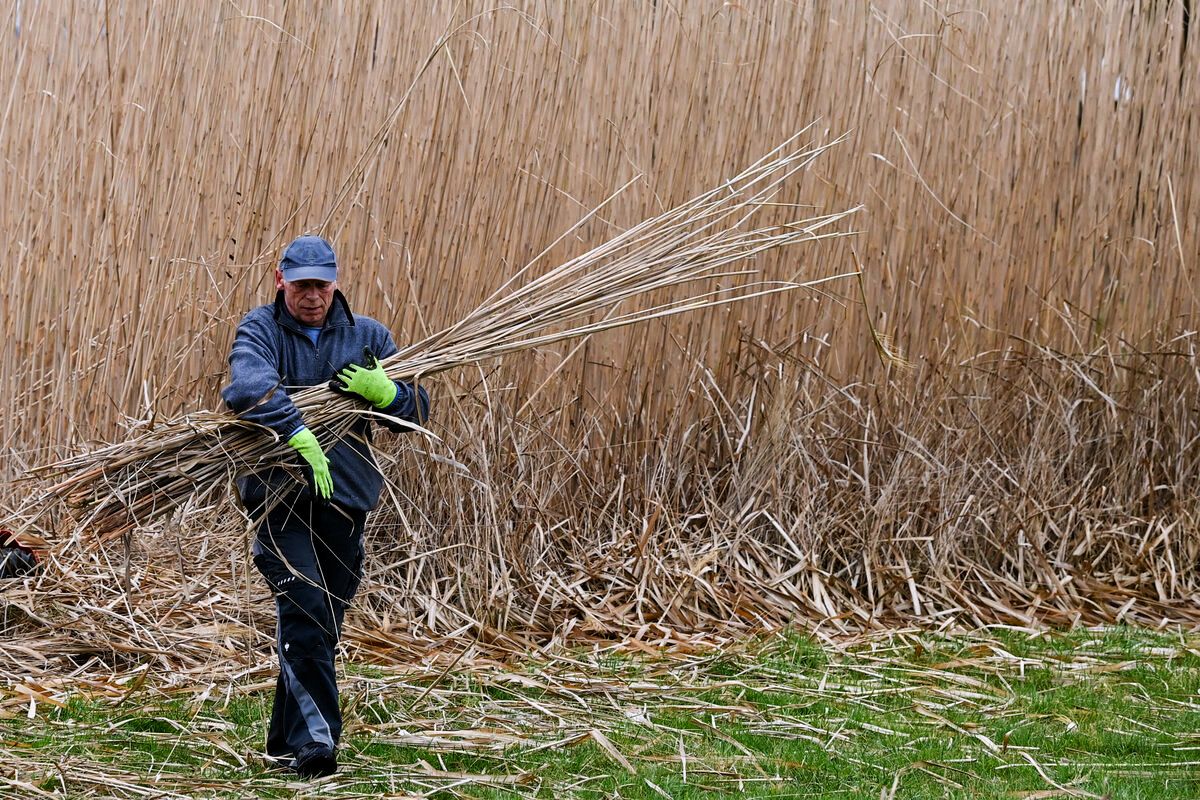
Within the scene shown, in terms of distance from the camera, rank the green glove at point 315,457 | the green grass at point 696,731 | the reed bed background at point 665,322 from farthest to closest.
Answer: the reed bed background at point 665,322
the green grass at point 696,731
the green glove at point 315,457

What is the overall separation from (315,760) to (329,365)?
2.92 ft

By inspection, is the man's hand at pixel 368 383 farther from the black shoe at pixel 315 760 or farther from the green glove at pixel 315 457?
the black shoe at pixel 315 760

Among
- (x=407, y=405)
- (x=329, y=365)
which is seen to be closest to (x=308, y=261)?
(x=329, y=365)

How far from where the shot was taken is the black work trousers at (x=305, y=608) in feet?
9.59

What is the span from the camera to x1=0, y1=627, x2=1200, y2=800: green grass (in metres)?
2.91

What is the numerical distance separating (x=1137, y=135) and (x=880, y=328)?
1.41 meters

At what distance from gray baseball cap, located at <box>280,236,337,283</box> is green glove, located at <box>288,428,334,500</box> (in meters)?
0.37

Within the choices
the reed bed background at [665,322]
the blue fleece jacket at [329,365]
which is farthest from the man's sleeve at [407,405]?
the reed bed background at [665,322]

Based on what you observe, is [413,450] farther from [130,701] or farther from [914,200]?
[914,200]

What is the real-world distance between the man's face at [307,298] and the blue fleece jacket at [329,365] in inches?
0.9

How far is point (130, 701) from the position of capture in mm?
3486

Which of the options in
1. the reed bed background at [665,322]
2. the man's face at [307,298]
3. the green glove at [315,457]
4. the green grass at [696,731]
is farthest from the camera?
the reed bed background at [665,322]

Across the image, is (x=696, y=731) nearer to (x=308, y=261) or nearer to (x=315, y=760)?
(x=315, y=760)

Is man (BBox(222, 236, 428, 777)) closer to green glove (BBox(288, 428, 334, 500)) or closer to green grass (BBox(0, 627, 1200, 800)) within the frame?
green glove (BBox(288, 428, 334, 500))
